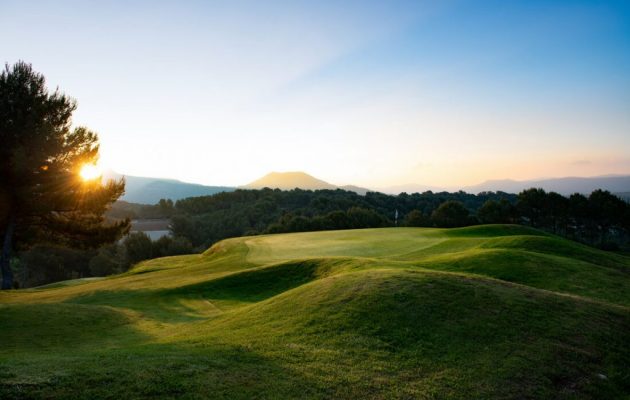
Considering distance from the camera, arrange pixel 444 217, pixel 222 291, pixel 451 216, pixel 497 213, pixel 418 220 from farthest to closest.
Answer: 1. pixel 497 213
2. pixel 418 220
3. pixel 451 216
4. pixel 444 217
5. pixel 222 291

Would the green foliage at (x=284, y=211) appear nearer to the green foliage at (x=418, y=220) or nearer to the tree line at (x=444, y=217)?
the tree line at (x=444, y=217)

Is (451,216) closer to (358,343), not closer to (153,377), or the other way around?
(358,343)

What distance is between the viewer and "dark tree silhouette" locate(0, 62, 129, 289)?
26.5m

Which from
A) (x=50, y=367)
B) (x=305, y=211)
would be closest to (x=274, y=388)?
(x=50, y=367)

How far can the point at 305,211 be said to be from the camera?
9825 cm

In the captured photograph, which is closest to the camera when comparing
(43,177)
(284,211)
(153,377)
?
(153,377)

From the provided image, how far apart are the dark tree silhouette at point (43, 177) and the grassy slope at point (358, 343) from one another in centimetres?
1623

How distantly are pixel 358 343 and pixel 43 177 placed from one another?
95.5ft

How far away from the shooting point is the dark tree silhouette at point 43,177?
26500 mm

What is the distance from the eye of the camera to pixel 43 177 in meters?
27.6

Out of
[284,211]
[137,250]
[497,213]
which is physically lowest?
[137,250]

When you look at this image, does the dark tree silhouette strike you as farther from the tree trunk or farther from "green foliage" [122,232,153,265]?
"green foliage" [122,232,153,265]

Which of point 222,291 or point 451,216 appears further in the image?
point 451,216

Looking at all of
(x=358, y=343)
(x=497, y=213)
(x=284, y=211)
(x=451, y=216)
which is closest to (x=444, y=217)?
(x=451, y=216)
